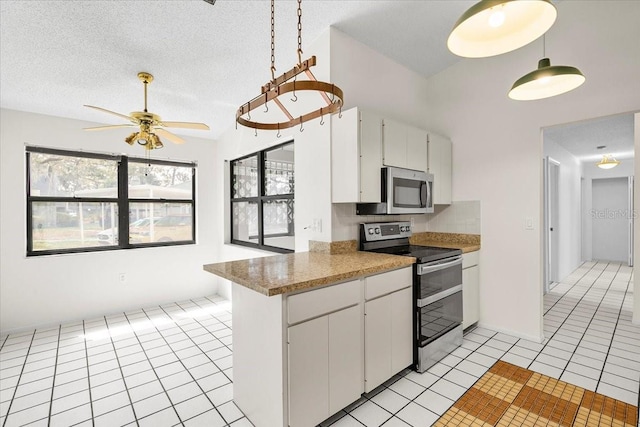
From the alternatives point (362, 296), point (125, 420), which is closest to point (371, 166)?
point (362, 296)

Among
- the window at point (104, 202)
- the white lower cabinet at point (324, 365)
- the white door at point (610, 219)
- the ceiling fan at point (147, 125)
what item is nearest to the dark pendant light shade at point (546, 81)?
the white lower cabinet at point (324, 365)

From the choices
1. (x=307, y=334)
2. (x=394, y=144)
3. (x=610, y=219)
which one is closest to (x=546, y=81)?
(x=394, y=144)

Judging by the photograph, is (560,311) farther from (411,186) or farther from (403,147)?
(403,147)

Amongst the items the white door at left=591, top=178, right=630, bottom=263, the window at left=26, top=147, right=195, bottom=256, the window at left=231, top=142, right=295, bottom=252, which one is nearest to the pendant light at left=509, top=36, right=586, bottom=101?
the window at left=231, top=142, right=295, bottom=252

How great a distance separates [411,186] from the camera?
111 inches

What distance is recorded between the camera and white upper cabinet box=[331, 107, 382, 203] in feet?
7.81

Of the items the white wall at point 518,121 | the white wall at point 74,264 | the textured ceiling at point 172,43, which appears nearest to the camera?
the textured ceiling at point 172,43

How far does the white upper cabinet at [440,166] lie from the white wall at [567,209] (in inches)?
99.9

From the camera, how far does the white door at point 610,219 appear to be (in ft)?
22.7

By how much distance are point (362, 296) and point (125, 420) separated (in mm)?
1746

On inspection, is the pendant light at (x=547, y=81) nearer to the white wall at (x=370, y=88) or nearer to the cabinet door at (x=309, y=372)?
the white wall at (x=370, y=88)

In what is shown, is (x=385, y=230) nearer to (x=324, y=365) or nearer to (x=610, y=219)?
(x=324, y=365)

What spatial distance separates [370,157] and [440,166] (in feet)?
4.01

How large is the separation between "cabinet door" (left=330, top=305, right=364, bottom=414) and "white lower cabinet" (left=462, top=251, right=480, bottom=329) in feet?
5.04
